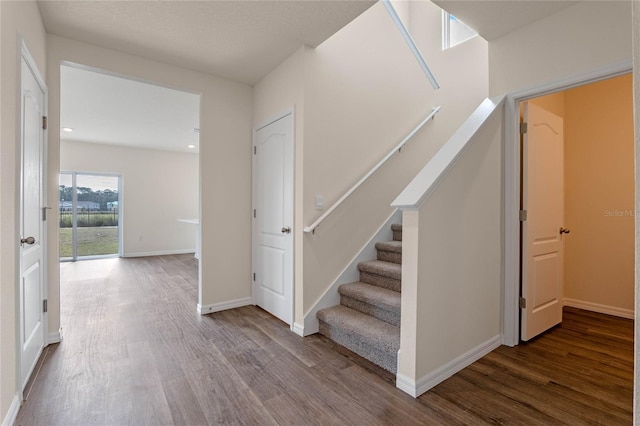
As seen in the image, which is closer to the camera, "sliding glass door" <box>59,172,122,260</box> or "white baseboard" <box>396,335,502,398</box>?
"white baseboard" <box>396,335,502,398</box>

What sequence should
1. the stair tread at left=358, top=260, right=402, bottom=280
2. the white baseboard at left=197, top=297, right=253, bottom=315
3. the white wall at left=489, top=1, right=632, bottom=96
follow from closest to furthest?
1. the white wall at left=489, top=1, right=632, bottom=96
2. the stair tread at left=358, top=260, right=402, bottom=280
3. the white baseboard at left=197, top=297, right=253, bottom=315

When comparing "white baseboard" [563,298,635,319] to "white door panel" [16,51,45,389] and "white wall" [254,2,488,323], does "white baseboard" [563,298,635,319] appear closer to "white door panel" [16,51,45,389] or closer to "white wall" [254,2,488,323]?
"white wall" [254,2,488,323]

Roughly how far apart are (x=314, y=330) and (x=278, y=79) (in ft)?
7.93

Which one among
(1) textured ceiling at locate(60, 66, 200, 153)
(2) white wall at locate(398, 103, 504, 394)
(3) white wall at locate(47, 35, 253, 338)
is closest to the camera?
(2) white wall at locate(398, 103, 504, 394)

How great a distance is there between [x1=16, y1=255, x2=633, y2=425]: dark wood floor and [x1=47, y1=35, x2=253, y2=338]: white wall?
0.50 meters

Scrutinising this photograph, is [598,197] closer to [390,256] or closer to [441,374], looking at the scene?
[390,256]

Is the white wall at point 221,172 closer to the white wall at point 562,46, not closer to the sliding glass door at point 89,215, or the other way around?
the white wall at point 562,46

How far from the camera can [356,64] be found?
3.10m

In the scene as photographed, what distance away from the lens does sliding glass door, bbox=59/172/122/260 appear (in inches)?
262

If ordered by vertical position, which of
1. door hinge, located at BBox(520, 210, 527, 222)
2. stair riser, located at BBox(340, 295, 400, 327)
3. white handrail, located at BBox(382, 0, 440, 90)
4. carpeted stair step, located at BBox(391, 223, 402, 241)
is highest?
white handrail, located at BBox(382, 0, 440, 90)

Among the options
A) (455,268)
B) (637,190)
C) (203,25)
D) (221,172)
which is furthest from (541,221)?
(203,25)

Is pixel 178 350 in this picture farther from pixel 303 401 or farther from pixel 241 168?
pixel 241 168

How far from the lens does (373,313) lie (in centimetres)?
257

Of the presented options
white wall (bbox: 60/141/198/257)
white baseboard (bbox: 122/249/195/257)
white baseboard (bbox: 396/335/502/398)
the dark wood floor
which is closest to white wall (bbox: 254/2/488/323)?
the dark wood floor
